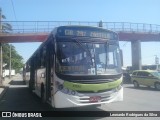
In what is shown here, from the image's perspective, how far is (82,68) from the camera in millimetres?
10469

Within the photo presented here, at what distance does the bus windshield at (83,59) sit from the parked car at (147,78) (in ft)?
48.1

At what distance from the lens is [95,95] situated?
10531 mm

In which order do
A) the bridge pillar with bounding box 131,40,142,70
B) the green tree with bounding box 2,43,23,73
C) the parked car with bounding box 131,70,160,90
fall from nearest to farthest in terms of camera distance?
the parked car with bounding box 131,70,160,90, the bridge pillar with bounding box 131,40,142,70, the green tree with bounding box 2,43,23,73

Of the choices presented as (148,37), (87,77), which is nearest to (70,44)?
(87,77)

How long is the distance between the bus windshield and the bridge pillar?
31102 mm

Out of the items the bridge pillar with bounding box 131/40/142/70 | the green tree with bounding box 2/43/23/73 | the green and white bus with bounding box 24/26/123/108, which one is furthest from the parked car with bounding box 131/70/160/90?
the green tree with bounding box 2/43/23/73

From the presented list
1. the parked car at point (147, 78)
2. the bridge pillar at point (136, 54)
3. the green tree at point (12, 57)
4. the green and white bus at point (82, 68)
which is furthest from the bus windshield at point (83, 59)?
the green tree at point (12, 57)

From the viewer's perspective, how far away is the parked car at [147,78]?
2490cm

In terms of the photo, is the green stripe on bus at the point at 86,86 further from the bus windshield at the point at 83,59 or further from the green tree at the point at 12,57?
the green tree at the point at 12,57

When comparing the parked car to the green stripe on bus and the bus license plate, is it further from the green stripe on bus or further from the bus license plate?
the bus license plate

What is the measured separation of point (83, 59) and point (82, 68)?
332 mm

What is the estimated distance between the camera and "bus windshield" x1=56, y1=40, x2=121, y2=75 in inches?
411

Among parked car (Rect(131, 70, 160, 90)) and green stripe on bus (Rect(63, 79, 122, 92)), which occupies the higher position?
green stripe on bus (Rect(63, 79, 122, 92))

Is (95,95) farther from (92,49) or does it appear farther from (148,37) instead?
(148,37)
